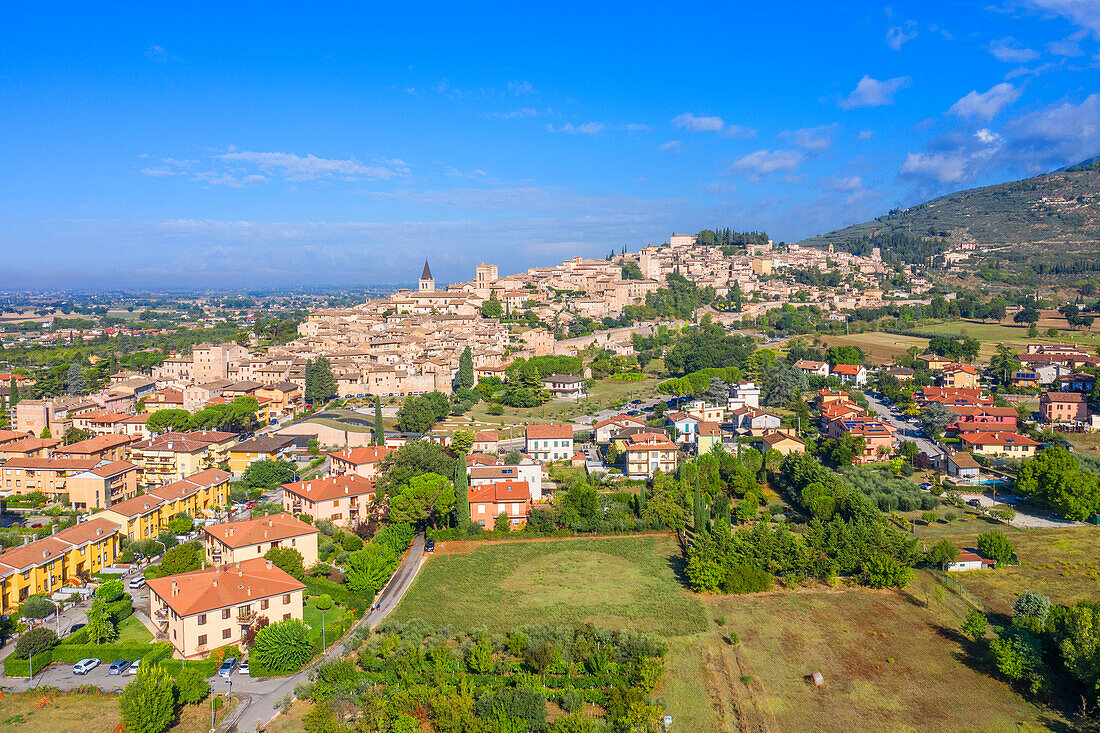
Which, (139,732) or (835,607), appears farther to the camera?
(835,607)

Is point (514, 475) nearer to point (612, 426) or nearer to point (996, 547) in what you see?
point (612, 426)

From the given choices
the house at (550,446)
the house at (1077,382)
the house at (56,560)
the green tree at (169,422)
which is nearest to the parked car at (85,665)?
the house at (56,560)

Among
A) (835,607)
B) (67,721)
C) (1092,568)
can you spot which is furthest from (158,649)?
(1092,568)

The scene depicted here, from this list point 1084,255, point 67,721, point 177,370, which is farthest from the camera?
point 1084,255

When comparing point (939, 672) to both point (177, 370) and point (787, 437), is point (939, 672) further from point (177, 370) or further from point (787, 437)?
point (177, 370)

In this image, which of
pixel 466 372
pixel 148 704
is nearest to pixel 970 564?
pixel 148 704

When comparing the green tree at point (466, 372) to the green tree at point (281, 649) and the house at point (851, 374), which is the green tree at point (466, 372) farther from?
the green tree at point (281, 649)

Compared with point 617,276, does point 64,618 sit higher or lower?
lower
